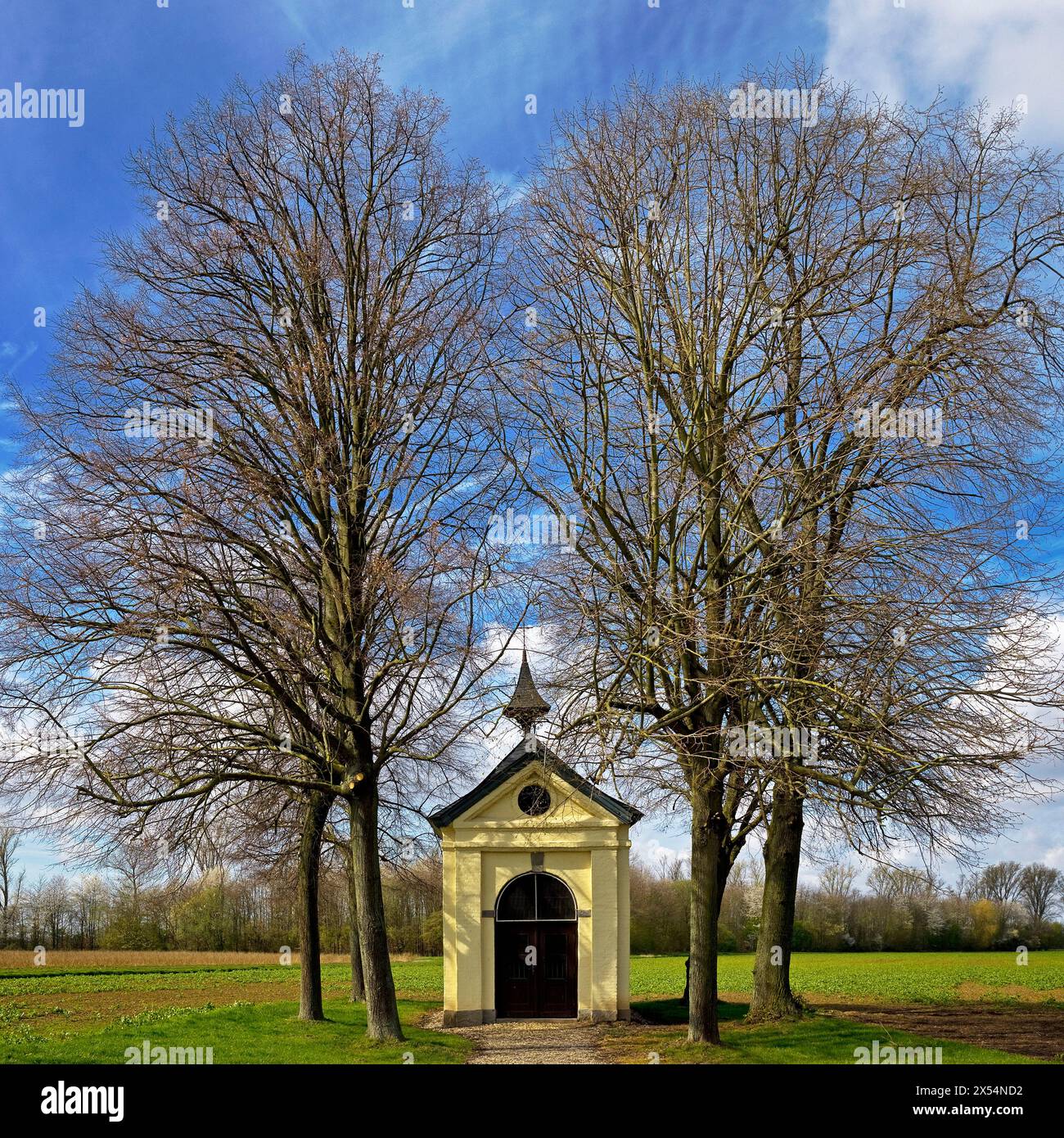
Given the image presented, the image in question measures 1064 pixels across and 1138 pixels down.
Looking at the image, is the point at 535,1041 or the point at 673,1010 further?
the point at 673,1010

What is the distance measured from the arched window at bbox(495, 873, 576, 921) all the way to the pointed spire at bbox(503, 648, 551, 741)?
10.6 ft

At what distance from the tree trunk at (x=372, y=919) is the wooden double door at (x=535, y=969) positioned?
6.47 m

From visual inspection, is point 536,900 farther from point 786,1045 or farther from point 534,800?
point 786,1045

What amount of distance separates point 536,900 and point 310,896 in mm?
5086

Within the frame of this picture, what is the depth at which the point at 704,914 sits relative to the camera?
50.1 ft

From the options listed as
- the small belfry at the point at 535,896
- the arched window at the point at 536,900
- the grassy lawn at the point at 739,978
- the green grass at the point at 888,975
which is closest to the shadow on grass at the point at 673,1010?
the small belfry at the point at 535,896

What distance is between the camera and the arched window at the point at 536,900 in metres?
22.6

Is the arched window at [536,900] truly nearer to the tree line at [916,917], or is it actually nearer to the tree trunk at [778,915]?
the tree trunk at [778,915]

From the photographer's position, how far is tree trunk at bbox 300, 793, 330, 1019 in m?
20.5

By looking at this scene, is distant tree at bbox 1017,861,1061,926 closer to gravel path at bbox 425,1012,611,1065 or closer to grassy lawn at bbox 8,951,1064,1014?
grassy lawn at bbox 8,951,1064,1014

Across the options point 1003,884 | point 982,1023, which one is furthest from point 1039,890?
point 982,1023

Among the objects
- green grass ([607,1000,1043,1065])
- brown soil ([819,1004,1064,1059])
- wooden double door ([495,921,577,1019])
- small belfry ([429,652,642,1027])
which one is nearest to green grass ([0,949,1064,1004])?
brown soil ([819,1004,1064,1059])
